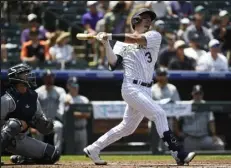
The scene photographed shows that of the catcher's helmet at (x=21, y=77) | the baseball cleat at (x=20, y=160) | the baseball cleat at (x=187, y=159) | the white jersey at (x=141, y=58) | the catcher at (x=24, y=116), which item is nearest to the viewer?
the baseball cleat at (x=187, y=159)

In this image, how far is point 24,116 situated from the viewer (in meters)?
8.82

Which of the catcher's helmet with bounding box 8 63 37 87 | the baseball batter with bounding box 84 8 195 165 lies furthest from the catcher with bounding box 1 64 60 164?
the baseball batter with bounding box 84 8 195 165

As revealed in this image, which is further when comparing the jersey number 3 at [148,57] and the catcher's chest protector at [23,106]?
the catcher's chest protector at [23,106]

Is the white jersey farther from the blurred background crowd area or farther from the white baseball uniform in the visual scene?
the blurred background crowd area

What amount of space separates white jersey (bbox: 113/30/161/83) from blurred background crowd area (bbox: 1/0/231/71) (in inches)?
194

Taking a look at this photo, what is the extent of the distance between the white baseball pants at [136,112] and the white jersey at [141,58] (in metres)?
0.12

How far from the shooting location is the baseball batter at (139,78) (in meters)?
8.09

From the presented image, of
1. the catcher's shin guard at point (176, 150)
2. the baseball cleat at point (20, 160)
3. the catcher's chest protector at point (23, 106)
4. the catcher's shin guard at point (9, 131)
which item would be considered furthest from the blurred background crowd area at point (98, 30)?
the catcher's shin guard at point (176, 150)

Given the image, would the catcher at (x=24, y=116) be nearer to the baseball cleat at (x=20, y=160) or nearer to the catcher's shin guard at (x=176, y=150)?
the baseball cleat at (x=20, y=160)

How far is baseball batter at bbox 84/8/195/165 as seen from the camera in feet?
26.6

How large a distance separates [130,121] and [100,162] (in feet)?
1.99

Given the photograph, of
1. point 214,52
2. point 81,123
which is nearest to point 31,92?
point 81,123

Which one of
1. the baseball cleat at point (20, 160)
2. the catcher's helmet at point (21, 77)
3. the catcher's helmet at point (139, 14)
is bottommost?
the baseball cleat at point (20, 160)

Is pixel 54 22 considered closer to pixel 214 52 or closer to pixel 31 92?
pixel 214 52
